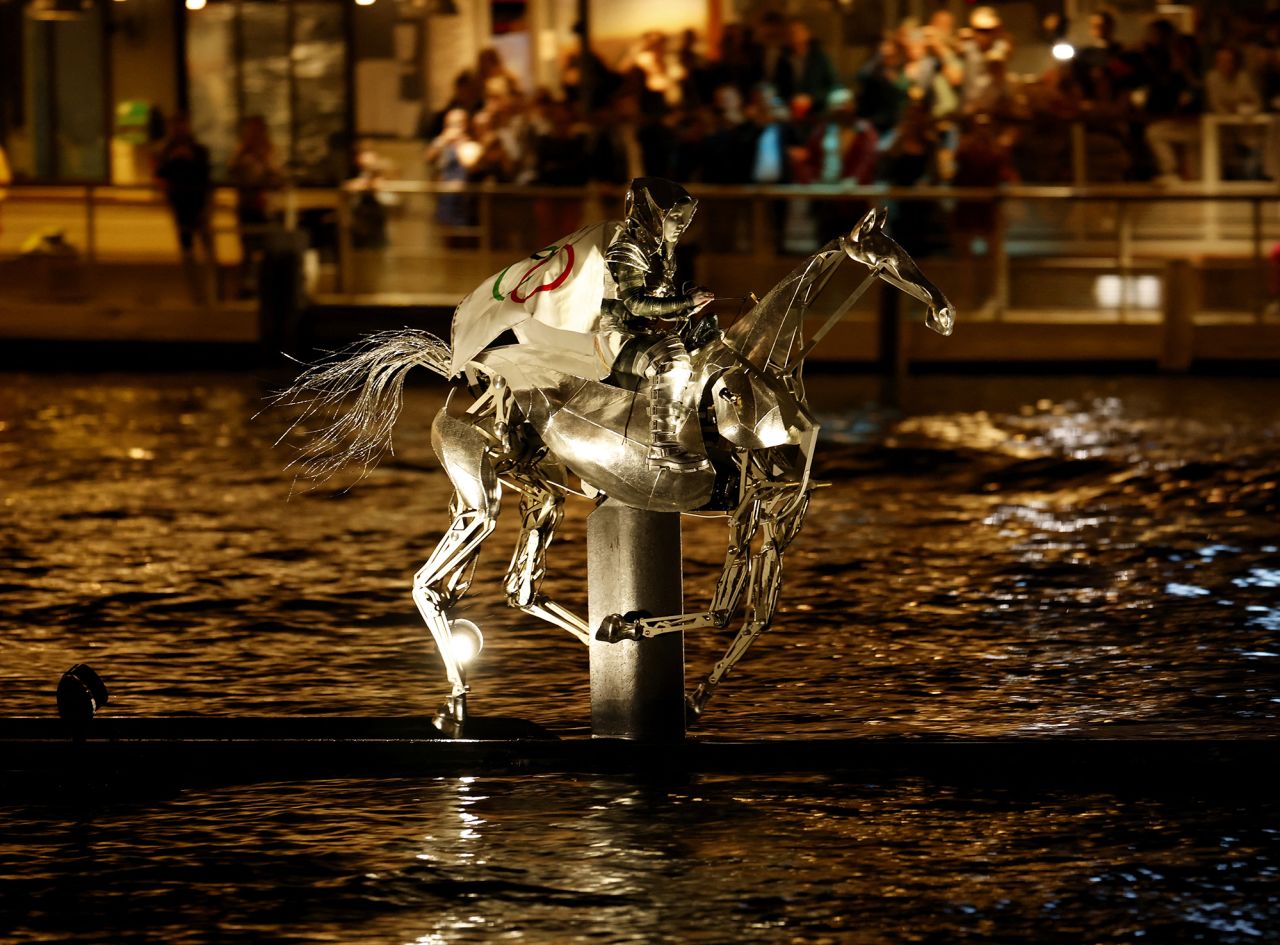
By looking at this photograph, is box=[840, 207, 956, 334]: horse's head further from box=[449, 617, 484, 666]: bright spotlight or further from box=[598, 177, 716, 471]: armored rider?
box=[449, 617, 484, 666]: bright spotlight

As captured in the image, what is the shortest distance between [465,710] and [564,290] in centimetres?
157

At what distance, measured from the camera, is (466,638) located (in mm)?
8891

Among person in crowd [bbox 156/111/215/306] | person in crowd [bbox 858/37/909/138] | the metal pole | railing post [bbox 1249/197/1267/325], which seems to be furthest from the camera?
person in crowd [bbox 156/111/215/306]

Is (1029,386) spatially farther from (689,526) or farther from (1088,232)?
(689,526)

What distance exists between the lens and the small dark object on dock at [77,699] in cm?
823

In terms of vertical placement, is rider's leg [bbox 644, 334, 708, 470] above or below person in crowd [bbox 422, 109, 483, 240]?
below

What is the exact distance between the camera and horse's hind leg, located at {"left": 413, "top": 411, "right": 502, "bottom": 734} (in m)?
8.36

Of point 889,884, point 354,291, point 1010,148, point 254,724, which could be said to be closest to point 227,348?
point 354,291

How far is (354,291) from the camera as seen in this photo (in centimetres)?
2122

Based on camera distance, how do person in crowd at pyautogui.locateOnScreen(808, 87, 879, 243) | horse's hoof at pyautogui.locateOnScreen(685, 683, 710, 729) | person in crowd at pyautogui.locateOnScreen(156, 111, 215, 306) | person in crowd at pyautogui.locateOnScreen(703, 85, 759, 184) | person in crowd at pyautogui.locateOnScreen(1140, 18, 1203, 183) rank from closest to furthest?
horse's hoof at pyautogui.locateOnScreen(685, 683, 710, 729) < person in crowd at pyautogui.locateOnScreen(808, 87, 879, 243) < person in crowd at pyautogui.locateOnScreen(1140, 18, 1203, 183) < person in crowd at pyautogui.locateOnScreen(703, 85, 759, 184) < person in crowd at pyautogui.locateOnScreen(156, 111, 215, 306)

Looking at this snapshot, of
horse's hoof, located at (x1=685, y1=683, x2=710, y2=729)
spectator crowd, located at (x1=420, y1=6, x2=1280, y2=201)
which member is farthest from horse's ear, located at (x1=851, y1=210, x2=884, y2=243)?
spectator crowd, located at (x1=420, y1=6, x2=1280, y2=201)

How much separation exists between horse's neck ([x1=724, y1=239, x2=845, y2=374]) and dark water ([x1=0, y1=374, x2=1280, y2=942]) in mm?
1411

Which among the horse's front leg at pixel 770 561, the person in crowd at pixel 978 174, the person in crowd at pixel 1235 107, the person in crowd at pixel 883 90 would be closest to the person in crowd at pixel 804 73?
the person in crowd at pixel 883 90

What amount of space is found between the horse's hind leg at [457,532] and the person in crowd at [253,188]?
13.5 m
